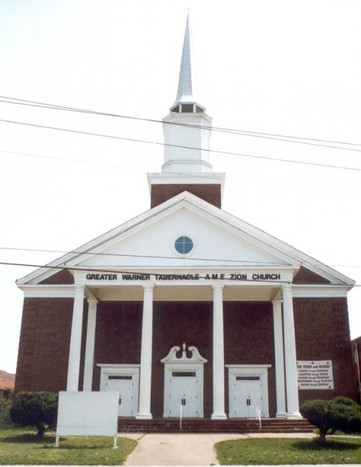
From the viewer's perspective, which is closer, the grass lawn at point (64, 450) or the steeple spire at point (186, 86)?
the grass lawn at point (64, 450)

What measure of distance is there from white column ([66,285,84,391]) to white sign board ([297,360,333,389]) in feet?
36.8

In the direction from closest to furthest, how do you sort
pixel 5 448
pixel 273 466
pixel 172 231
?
pixel 273 466 → pixel 5 448 → pixel 172 231

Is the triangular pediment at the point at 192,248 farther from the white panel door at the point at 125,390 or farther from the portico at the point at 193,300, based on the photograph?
the white panel door at the point at 125,390

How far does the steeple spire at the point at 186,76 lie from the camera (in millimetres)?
34594

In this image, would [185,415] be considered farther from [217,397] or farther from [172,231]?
[172,231]

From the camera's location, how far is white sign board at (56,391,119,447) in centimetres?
1711

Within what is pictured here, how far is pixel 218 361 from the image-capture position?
2400cm

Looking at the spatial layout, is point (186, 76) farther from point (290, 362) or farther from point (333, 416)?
point (333, 416)

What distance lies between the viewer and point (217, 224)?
26.9m

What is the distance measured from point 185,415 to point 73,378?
21.6 ft

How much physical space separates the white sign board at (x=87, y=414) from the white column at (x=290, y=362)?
939 cm

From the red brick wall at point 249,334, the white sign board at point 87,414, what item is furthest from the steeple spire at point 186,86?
the white sign board at point 87,414

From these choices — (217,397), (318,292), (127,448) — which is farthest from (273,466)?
(318,292)

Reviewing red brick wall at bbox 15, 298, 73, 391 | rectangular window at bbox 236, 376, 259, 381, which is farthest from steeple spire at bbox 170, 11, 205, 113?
rectangular window at bbox 236, 376, 259, 381
